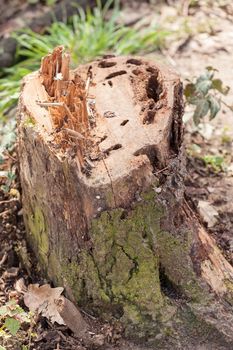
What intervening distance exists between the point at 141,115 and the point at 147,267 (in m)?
0.60

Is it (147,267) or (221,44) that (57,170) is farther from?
(221,44)

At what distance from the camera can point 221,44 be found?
15.6ft

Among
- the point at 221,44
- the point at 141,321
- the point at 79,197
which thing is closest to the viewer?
the point at 79,197

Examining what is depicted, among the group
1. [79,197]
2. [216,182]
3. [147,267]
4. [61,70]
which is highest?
[61,70]

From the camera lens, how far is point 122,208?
8.22 feet

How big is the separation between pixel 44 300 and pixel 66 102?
82cm

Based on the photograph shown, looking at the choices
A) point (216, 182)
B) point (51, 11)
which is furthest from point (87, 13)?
point (216, 182)

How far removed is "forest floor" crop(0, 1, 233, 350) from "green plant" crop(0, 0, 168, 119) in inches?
7.3

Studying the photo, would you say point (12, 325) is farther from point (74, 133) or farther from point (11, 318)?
point (74, 133)

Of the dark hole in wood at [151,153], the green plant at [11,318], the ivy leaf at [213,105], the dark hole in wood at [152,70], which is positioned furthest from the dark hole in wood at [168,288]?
the ivy leaf at [213,105]

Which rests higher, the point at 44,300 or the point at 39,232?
the point at 39,232

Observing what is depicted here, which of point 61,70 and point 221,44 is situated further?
point 221,44

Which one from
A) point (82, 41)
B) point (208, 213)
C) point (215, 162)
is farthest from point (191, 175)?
point (82, 41)

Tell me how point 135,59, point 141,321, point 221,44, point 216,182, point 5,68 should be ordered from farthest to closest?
1. point 5,68
2. point 221,44
3. point 216,182
4. point 135,59
5. point 141,321
